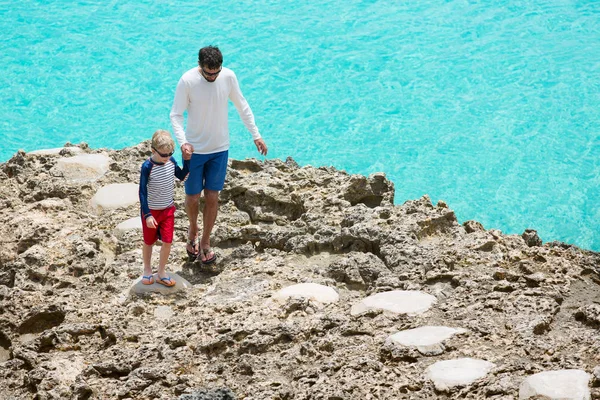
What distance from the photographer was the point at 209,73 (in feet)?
21.2

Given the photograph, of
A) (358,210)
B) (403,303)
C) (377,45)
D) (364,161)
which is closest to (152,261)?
(358,210)

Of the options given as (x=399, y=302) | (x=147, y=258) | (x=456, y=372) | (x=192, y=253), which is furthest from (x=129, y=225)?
(x=456, y=372)

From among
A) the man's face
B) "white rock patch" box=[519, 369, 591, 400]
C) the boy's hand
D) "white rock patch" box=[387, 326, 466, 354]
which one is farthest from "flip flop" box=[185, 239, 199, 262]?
"white rock patch" box=[519, 369, 591, 400]

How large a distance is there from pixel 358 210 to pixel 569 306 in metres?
2.20

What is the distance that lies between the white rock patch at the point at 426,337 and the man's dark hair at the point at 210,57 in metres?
2.46

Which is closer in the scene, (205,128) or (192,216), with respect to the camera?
(205,128)

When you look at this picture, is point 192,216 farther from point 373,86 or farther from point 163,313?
point 373,86

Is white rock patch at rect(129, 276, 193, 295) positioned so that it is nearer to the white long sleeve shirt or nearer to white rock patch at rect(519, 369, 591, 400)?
the white long sleeve shirt

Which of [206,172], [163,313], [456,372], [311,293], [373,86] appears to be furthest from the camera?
[373,86]

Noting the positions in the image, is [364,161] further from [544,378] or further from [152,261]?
[544,378]

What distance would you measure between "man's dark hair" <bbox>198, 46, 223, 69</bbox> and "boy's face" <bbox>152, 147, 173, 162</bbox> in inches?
28.1

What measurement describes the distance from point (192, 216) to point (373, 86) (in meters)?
6.81

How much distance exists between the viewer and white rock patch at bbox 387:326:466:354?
5.07m

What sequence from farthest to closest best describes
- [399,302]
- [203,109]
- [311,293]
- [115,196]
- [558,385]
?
[115,196] < [203,109] < [311,293] < [399,302] < [558,385]
